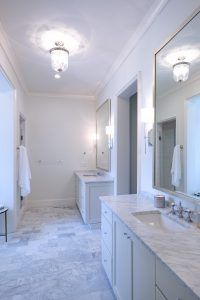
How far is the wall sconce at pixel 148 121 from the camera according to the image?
231 cm

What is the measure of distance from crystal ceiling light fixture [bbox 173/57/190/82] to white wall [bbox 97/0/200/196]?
0.28m

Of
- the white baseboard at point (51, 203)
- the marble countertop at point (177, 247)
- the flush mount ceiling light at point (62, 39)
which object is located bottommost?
the white baseboard at point (51, 203)

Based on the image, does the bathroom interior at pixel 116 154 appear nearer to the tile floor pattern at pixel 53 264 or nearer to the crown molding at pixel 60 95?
the tile floor pattern at pixel 53 264

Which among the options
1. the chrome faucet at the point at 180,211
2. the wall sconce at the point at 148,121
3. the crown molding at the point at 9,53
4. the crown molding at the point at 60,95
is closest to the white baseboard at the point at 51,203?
the crown molding at the point at 60,95

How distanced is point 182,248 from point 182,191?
2.25 ft

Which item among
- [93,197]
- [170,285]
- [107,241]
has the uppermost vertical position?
[170,285]

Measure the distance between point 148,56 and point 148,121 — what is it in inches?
28.9

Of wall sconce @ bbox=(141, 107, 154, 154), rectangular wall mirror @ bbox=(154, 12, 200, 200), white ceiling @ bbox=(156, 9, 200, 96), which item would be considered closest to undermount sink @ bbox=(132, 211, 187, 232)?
rectangular wall mirror @ bbox=(154, 12, 200, 200)

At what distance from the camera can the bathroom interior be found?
1525 millimetres

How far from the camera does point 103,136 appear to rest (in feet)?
15.5

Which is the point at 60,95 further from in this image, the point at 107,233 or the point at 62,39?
the point at 107,233

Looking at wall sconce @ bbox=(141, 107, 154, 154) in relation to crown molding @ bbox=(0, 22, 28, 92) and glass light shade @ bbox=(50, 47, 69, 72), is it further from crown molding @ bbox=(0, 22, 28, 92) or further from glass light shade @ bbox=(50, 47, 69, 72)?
crown molding @ bbox=(0, 22, 28, 92)

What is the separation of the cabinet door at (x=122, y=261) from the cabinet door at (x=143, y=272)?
98 millimetres

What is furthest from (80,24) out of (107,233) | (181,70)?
(107,233)
